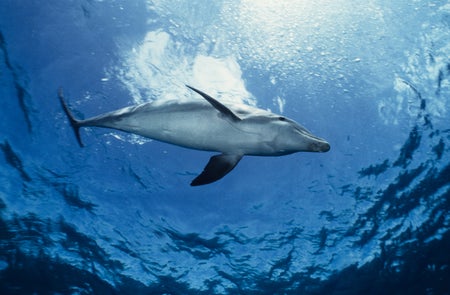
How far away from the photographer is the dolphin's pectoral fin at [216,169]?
328 centimetres

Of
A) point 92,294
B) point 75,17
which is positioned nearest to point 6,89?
point 75,17

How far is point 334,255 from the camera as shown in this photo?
44.9ft

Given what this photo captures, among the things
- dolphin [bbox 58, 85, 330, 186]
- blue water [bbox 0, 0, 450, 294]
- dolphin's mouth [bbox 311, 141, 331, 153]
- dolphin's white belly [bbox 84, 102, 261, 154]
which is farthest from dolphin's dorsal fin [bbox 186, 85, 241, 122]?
blue water [bbox 0, 0, 450, 294]

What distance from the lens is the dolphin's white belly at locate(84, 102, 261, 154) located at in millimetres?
3432

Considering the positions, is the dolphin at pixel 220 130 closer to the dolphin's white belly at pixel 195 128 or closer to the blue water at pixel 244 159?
the dolphin's white belly at pixel 195 128

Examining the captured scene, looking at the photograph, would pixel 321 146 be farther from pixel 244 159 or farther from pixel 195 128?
pixel 244 159

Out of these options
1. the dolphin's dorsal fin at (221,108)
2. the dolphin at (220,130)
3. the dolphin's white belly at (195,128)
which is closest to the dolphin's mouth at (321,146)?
the dolphin at (220,130)

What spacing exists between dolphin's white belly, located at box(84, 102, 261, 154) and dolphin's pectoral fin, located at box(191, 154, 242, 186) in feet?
0.37

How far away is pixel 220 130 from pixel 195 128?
28 cm

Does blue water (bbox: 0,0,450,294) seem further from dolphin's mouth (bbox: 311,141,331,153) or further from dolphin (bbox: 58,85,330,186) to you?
dolphin's mouth (bbox: 311,141,331,153)

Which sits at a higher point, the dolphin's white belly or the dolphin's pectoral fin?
the dolphin's white belly

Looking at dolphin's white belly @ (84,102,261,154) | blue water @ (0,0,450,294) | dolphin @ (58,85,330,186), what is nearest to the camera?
dolphin @ (58,85,330,186)

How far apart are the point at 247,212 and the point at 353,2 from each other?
7.57 metres

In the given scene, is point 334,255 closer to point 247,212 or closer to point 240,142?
point 247,212
